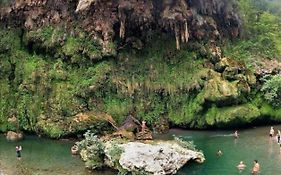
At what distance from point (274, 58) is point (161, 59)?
12510mm

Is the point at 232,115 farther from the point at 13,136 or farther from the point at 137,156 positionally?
the point at 13,136

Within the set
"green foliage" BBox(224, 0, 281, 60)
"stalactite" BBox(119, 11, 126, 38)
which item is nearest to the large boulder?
"stalactite" BBox(119, 11, 126, 38)

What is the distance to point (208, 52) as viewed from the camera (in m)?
48.4

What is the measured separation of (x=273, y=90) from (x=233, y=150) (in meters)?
10.1

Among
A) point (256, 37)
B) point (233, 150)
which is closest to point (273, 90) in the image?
point (233, 150)

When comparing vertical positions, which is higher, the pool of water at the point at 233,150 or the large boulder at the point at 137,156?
the large boulder at the point at 137,156

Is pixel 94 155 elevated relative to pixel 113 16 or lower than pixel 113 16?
lower

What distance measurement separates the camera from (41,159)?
36969 mm

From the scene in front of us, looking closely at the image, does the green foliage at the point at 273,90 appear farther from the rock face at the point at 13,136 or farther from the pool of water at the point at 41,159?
the rock face at the point at 13,136

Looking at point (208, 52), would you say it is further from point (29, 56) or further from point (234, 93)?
point (29, 56)

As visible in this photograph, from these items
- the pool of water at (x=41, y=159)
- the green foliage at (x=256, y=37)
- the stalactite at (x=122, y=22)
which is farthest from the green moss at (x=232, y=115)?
the pool of water at (x=41, y=159)

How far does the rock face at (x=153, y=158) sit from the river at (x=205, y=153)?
0.92 m

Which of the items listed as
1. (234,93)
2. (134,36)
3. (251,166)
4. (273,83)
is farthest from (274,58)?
(251,166)

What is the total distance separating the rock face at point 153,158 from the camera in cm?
3133
